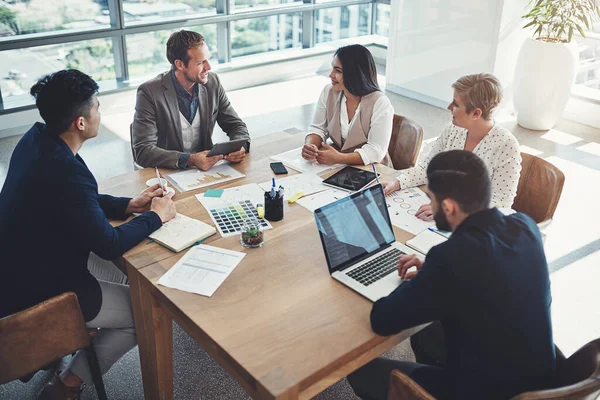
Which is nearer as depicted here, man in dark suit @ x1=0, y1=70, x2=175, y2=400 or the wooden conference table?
the wooden conference table

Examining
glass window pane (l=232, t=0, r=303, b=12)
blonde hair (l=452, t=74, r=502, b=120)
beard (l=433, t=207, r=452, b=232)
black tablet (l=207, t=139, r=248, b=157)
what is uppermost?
blonde hair (l=452, t=74, r=502, b=120)

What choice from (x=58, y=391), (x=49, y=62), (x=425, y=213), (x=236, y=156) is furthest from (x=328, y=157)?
(x=49, y=62)

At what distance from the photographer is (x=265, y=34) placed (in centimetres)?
717

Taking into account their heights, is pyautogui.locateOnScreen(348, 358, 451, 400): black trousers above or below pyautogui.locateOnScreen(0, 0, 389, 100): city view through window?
below

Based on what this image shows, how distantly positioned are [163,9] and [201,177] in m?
3.93

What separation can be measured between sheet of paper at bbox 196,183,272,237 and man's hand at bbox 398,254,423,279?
1.91 ft

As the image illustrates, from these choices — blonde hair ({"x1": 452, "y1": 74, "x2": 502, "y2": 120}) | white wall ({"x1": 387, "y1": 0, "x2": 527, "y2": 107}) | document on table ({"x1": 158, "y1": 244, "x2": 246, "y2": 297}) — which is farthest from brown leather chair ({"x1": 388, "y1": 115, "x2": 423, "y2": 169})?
white wall ({"x1": 387, "y1": 0, "x2": 527, "y2": 107})

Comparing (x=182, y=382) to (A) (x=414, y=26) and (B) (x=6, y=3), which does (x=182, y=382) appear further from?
(A) (x=414, y=26)

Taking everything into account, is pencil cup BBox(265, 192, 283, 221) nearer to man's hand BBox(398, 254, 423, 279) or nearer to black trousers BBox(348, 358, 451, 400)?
man's hand BBox(398, 254, 423, 279)

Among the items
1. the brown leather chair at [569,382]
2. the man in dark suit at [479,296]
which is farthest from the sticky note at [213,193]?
the brown leather chair at [569,382]

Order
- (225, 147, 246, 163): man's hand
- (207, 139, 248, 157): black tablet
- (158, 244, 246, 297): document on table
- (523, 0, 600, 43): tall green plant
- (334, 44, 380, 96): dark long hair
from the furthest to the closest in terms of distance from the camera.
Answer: (523, 0, 600, 43): tall green plant
(334, 44, 380, 96): dark long hair
(225, 147, 246, 163): man's hand
(207, 139, 248, 157): black tablet
(158, 244, 246, 297): document on table

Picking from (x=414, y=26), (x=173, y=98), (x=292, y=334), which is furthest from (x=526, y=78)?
(x=292, y=334)

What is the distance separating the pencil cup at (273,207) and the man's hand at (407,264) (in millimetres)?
585

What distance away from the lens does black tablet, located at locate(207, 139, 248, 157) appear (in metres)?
2.88
